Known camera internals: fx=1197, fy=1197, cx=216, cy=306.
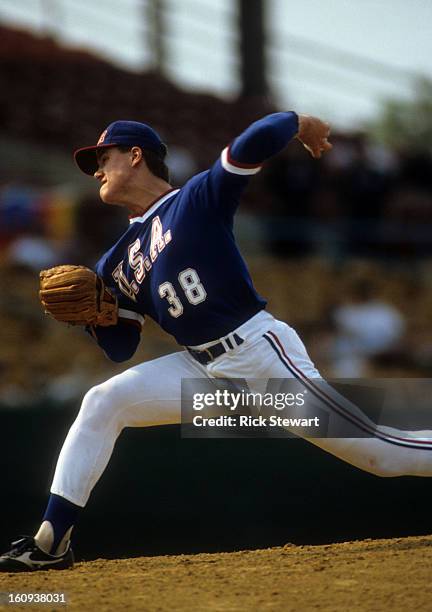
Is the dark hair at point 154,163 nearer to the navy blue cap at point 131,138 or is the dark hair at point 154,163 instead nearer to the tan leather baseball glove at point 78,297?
the navy blue cap at point 131,138

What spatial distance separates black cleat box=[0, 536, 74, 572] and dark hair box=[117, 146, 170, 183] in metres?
1.42

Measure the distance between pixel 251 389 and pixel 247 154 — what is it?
86 cm

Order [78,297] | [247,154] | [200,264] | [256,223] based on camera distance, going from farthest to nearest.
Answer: [256,223] < [78,297] < [200,264] < [247,154]

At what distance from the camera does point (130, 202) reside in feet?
14.6

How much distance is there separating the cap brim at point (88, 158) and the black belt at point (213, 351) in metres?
0.83

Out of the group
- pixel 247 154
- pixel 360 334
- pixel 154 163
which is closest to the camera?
pixel 247 154

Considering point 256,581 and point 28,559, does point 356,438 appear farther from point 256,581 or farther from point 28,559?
point 28,559

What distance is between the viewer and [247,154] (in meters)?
4.00

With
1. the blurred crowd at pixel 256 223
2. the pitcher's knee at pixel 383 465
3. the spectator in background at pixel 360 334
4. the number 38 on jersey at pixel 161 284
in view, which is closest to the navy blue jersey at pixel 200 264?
the number 38 on jersey at pixel 161 284

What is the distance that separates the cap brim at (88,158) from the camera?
4502 millimetres

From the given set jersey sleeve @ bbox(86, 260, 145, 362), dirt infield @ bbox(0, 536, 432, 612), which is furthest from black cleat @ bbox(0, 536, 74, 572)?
jersey sleeve @ bbox(86, 260, 145, 362)

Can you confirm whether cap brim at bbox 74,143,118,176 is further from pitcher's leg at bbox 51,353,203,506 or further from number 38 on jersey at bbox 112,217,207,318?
pitcher's leg at bbox 51,353,203,506

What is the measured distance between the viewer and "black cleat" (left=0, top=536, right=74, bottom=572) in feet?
13.8

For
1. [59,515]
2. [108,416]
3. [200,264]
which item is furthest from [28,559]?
[200,264]
